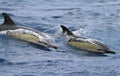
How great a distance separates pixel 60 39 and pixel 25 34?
1461mm

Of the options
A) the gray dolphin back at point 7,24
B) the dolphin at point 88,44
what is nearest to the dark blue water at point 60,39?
the dolphin at point 88,44

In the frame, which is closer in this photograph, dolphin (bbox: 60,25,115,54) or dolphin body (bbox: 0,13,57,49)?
dolphin (bbox: 60,25,115,54)

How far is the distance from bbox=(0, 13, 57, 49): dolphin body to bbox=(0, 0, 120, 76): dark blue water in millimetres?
272

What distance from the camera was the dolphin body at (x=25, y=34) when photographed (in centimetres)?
1600

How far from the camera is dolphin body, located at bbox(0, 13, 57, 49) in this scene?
16000 millimetres

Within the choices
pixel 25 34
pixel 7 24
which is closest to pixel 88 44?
pixel 25 34

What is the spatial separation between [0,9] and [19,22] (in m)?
3.51

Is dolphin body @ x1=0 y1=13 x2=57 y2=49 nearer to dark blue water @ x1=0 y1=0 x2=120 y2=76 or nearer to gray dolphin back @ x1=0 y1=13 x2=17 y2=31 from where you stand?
gray dolphin back @ x1=0 y1=13 x2=17 y2=31

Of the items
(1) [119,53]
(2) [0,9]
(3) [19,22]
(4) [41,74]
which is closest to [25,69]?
(4) [41,74]

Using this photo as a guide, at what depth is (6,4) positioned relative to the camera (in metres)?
25.6

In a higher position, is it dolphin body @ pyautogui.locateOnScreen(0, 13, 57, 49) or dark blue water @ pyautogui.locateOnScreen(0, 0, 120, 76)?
dolphin body @ pyautogui.locateOnScreen(0, 13, 57, 49)

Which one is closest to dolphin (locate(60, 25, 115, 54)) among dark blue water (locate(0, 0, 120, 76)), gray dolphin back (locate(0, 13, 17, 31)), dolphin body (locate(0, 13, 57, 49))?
dark blue water (locate(0, 0, 120, 76))

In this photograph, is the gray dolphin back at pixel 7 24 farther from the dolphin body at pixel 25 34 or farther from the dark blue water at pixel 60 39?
the dark blue water at pixel 60 39

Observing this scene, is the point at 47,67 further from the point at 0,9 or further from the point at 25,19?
the point at 0,9
